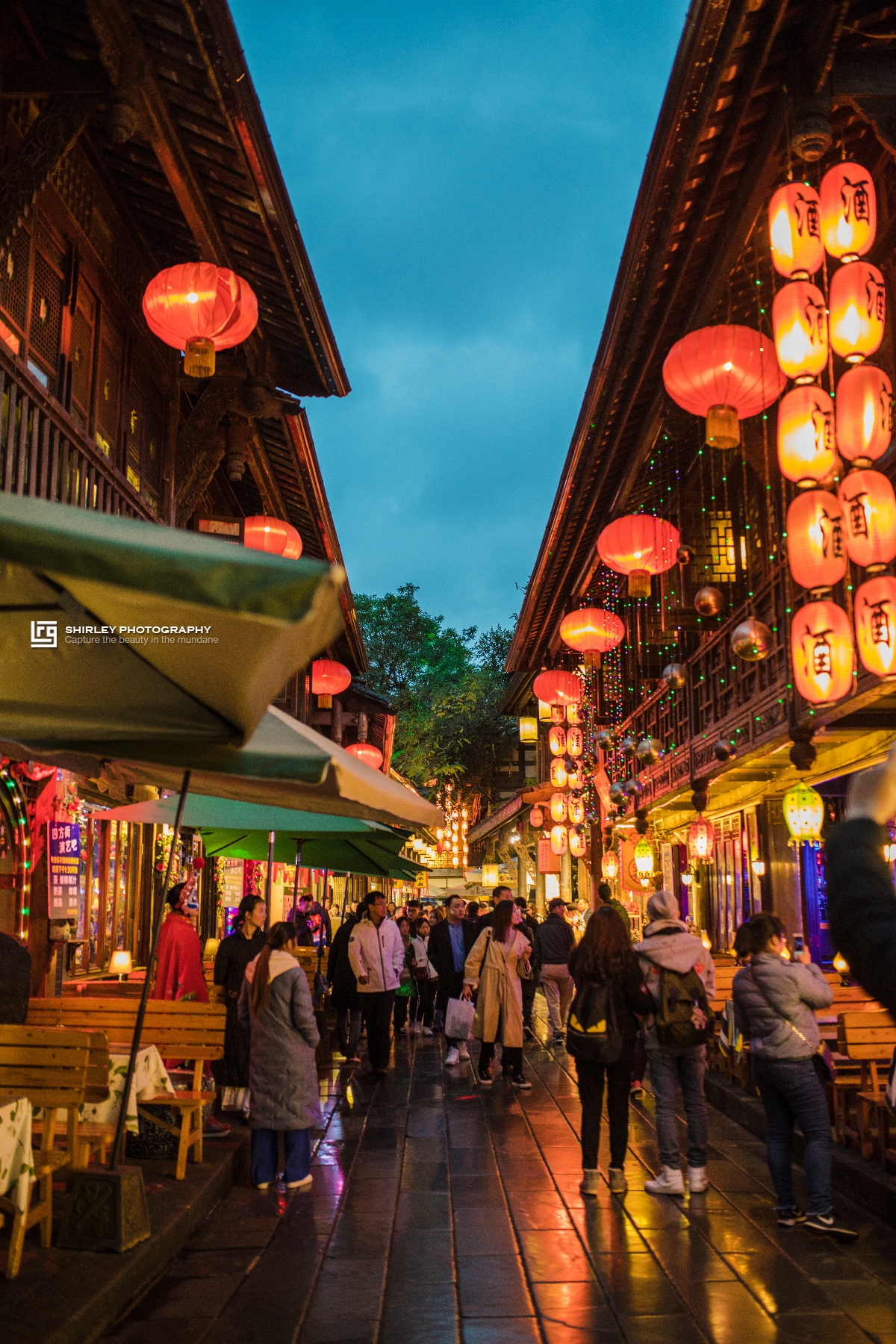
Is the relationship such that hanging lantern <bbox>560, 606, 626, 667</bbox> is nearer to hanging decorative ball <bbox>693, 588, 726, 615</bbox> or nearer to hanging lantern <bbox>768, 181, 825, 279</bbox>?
hanging decorative ball <bbox>693, 588, 726, 615</bbox>

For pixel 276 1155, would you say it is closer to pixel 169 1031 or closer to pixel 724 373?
pixel 169 1031

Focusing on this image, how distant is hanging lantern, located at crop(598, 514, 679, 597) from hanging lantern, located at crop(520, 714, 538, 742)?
22.6m

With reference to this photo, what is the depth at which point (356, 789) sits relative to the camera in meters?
5.26

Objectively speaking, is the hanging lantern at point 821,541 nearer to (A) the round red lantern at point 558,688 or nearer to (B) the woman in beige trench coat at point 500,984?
(B) the woman in beige trench coat at point 500,984

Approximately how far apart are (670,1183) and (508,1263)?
1748mm

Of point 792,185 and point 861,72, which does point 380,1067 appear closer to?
point 792,185

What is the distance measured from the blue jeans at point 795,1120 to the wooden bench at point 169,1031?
11.8 feet

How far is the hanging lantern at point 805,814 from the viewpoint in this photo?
13.6 metres

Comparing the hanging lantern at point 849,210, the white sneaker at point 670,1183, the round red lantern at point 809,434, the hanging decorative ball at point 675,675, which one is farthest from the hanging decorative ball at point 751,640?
the white sneaker at point 670,1183

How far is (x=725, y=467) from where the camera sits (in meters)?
17.8

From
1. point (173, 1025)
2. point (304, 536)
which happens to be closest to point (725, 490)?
point (304, 536)

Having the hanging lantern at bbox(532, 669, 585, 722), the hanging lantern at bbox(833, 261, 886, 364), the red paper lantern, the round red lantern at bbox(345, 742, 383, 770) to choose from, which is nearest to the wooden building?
the hanging lantern at bbox(833, 261, 886, 364)

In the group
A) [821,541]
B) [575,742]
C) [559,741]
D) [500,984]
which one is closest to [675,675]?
[500,984]

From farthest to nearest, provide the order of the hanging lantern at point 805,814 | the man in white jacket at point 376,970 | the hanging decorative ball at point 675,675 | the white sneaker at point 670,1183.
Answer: the hanging decorative ball at point 675,675, the hanging lantern at point 805,814, the man in white jacket at point 376,970, the white sneaker at point 670,1183
